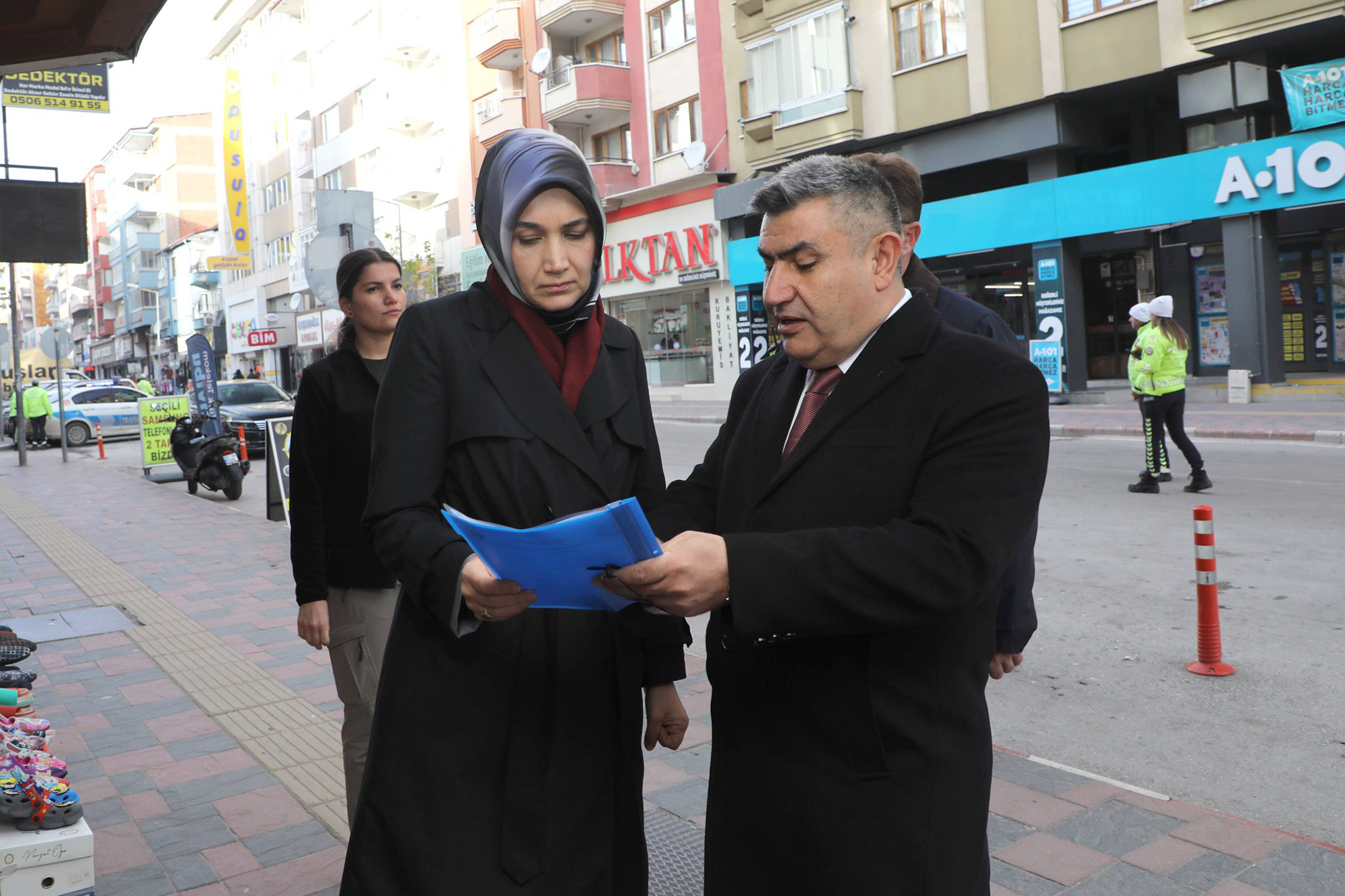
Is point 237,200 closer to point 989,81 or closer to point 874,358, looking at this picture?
point 989,81

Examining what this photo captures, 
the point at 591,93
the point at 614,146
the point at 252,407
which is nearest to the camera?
the point at 252,407

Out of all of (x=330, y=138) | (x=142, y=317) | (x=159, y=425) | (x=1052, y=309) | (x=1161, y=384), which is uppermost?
(x=330, y=138)

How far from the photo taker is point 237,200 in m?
59.2

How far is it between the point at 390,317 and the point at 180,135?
282 ft

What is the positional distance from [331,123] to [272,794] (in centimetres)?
5243

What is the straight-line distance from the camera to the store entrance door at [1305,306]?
73.2 feet

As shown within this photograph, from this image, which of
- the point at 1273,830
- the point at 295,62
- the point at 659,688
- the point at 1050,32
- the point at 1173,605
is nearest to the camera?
the point at 659,688

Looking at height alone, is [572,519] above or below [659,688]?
above

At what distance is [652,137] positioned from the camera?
3284cm

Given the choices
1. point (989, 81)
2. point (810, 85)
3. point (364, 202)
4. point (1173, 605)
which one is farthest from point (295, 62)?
point (1173, 605)

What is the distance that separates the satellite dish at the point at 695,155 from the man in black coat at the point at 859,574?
2889 cm

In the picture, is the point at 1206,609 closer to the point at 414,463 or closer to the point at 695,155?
the point at 414,463

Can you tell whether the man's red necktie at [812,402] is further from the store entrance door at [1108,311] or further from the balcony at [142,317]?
the balcony at [142,317]

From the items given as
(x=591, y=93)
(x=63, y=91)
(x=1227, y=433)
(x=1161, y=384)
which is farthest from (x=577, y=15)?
(x=1161, y=384)
